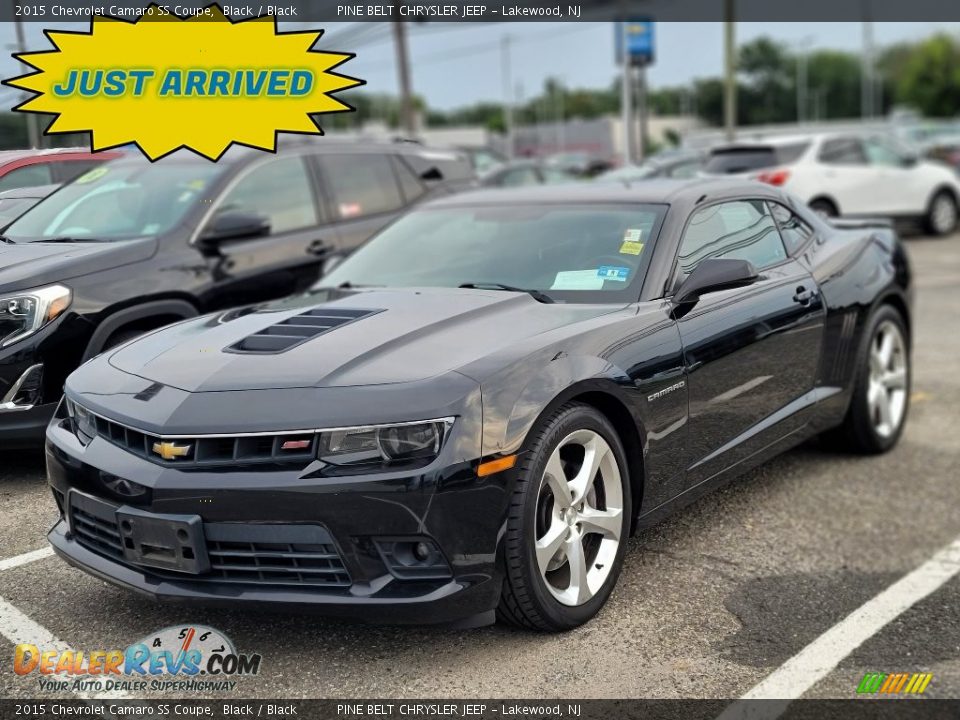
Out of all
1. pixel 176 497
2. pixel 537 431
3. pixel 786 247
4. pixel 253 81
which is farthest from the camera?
pixel 786 247

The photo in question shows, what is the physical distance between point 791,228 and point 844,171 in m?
9.98

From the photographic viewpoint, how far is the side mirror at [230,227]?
5371mm

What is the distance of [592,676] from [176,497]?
132 centimetres

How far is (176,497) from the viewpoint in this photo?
9.74ft

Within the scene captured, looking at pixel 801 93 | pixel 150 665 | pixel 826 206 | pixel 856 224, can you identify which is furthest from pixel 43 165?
pixel 801 93

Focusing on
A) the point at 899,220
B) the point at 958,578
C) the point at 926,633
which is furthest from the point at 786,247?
the point at 899,220

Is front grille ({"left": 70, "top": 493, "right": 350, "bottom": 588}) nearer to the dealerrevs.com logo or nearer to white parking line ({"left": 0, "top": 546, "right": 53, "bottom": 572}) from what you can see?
the dealerrevs.com logo

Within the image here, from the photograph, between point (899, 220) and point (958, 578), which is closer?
point (958, 578)

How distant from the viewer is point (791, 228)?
17.0 ft

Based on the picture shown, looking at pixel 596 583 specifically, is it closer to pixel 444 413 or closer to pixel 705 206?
pixel 444 413

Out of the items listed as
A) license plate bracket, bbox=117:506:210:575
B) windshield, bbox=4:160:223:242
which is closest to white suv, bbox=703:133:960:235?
windshield, bbox=4:160:223:242

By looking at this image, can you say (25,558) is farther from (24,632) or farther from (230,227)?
(230,227)

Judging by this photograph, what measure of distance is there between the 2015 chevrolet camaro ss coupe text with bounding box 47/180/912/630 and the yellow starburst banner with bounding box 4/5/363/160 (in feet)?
2.58

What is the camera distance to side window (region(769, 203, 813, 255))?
16.6ft
